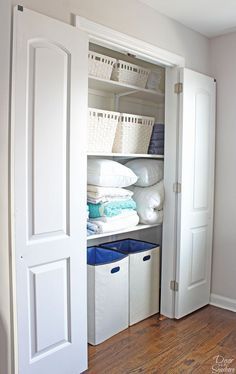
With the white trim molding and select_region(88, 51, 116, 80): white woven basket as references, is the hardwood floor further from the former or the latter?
the white trim molding

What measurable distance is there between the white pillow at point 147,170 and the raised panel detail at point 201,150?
1.02 feet

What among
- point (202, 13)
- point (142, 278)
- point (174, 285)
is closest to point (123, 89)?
point (202, 13)

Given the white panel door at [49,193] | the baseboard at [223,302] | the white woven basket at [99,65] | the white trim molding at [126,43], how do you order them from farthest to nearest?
the baseboard at [223,302]
the white woven basket at [99,65]
the white trim molding at [126,43]
the white panel door at [49,193]

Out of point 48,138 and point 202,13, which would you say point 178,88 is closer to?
point 202,13

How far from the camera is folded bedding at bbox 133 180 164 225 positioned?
284 cm

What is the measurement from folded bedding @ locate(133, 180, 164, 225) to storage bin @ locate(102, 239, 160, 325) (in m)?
0.26

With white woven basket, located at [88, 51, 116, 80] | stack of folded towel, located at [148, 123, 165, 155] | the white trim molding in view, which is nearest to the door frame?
the white trim molding

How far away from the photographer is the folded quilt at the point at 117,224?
2.49 meters

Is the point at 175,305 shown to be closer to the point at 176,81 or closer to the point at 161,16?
the point at 176,81

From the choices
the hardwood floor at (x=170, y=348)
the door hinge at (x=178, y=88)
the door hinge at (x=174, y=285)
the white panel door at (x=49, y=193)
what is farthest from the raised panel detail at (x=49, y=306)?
the door hinge at (x=178, y=88)

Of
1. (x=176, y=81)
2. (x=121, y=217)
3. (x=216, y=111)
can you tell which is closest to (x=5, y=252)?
(x=121, y=217)

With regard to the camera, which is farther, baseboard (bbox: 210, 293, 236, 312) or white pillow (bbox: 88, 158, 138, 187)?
baseboard (bbox: 210, 293, 236, 312)

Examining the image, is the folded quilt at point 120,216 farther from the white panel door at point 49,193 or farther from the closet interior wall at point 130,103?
the white panel door at point 49,193

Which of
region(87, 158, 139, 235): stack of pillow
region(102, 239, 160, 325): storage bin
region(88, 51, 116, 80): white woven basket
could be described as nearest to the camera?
region(88, 51, 116, 80): white woven basket
